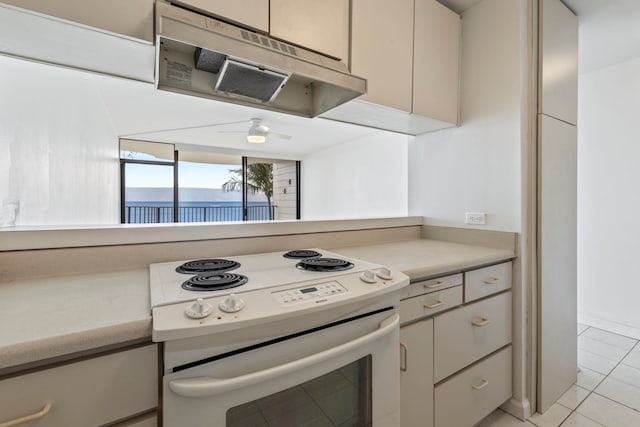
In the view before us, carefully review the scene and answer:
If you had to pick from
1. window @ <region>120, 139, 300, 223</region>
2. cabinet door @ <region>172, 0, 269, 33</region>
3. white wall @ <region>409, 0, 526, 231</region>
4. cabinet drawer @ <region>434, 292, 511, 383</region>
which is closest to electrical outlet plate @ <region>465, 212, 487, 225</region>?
white wall @ <region>409, 0, 526, 231</region>

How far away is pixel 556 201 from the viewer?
1.65 m

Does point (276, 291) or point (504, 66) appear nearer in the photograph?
point (276, 291)

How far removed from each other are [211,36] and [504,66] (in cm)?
158

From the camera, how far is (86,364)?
22.7 inches

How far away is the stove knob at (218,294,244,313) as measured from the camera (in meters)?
0.66

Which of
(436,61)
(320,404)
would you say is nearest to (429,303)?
(320,404)

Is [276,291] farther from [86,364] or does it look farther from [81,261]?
[81,261]

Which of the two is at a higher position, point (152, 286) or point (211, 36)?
point (211, 36)

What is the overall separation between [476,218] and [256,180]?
5784mm

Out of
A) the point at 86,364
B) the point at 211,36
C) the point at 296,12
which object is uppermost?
the point at 296,12

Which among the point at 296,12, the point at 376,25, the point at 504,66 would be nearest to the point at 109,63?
the point at 296,12

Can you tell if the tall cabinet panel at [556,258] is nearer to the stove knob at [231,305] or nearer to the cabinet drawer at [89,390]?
the stove knob at [231,305]

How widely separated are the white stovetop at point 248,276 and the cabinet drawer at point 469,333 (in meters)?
0.48

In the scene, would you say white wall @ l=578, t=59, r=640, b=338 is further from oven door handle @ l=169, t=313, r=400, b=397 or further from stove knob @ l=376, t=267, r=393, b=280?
oven door handle @ l=169, t=313, r=400, b=397
